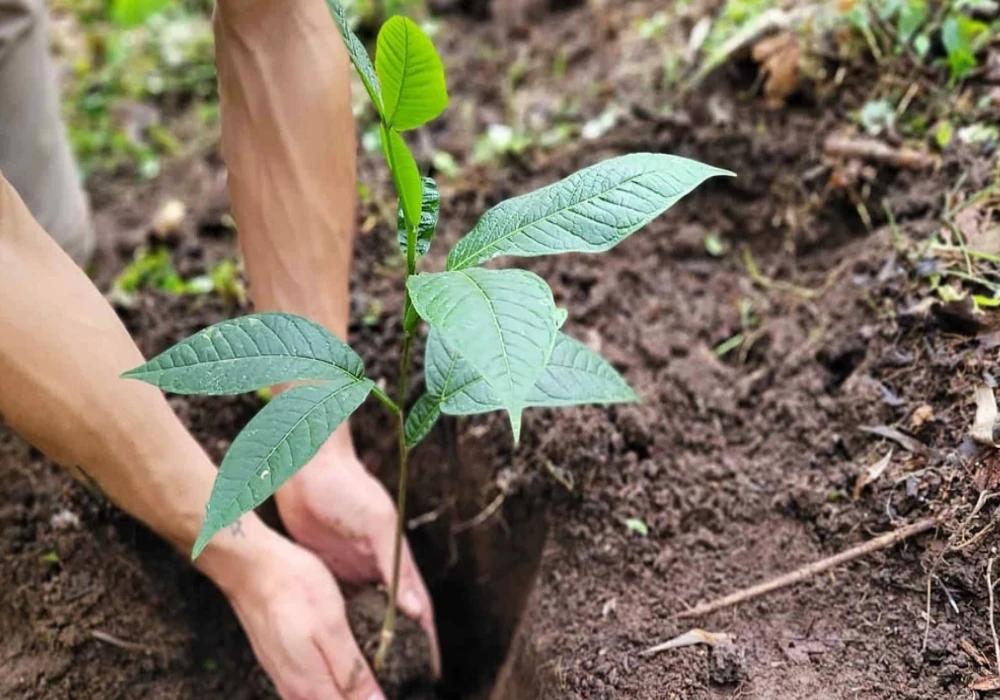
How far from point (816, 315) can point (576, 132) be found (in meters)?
0.76

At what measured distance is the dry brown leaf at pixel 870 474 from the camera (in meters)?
1.48

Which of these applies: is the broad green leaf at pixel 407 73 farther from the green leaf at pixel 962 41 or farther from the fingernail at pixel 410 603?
the green leaf at pixel 962 41

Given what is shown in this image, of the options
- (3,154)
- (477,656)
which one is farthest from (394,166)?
(3,154)

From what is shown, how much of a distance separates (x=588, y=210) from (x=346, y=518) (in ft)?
2.72

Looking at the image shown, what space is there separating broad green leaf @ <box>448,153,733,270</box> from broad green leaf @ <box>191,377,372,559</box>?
0.70 ft

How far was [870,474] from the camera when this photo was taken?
1488 millimetres

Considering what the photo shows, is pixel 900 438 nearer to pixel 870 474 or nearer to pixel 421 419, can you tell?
pixel 870 474

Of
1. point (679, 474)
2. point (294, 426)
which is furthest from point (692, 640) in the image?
point (294, 426)

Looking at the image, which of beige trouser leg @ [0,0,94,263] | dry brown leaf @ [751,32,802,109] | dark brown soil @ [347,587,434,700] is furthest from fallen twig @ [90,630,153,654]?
dry brown leaf @ [751,32,802,109]

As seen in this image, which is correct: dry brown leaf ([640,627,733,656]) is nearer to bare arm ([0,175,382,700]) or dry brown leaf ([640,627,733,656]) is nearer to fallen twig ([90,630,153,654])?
bare arm ([0,175,382,700])

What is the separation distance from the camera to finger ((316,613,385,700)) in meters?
1.47

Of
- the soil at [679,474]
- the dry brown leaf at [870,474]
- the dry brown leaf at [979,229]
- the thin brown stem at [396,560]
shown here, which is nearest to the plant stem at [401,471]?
the thin brown stem at [396,560]

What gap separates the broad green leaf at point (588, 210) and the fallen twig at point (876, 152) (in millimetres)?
1011

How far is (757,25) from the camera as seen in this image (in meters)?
2.13
